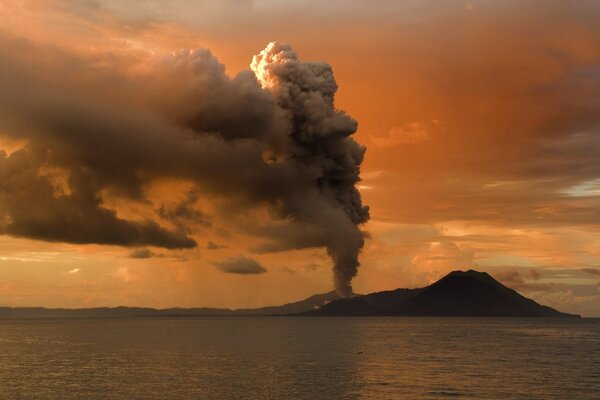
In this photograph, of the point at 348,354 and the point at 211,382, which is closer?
the point at 211,382

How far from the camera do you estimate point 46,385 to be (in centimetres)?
8056

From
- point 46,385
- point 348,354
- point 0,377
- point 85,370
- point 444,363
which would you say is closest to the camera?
point 46,385

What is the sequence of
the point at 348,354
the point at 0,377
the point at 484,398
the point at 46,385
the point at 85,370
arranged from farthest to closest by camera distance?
the point at 348,354, the point at 85,370, the point at 0,377, the point at 46,385, the point at 484,398

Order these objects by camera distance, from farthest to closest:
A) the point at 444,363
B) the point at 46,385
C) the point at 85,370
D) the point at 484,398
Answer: the point at 444,363, the point at 85,370, the point at 46,385, the point at 484,398

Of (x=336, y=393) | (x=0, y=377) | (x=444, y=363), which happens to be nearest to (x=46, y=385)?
(x=0, y=377)

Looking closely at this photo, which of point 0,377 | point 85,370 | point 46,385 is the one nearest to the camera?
point 46,385

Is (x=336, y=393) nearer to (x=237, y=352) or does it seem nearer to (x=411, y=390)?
(x=411, y=390)

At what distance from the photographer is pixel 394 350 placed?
140m

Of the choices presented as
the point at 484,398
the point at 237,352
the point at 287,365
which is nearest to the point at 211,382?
the point at 287,365

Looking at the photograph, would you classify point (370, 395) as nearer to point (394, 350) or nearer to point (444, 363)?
point (444, 363)

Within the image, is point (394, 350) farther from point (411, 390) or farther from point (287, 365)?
point (411, 390)

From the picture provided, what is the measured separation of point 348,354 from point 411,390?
54540 mm

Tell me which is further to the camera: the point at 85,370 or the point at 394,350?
the point at 394,350

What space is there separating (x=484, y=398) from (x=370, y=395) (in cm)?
1233
